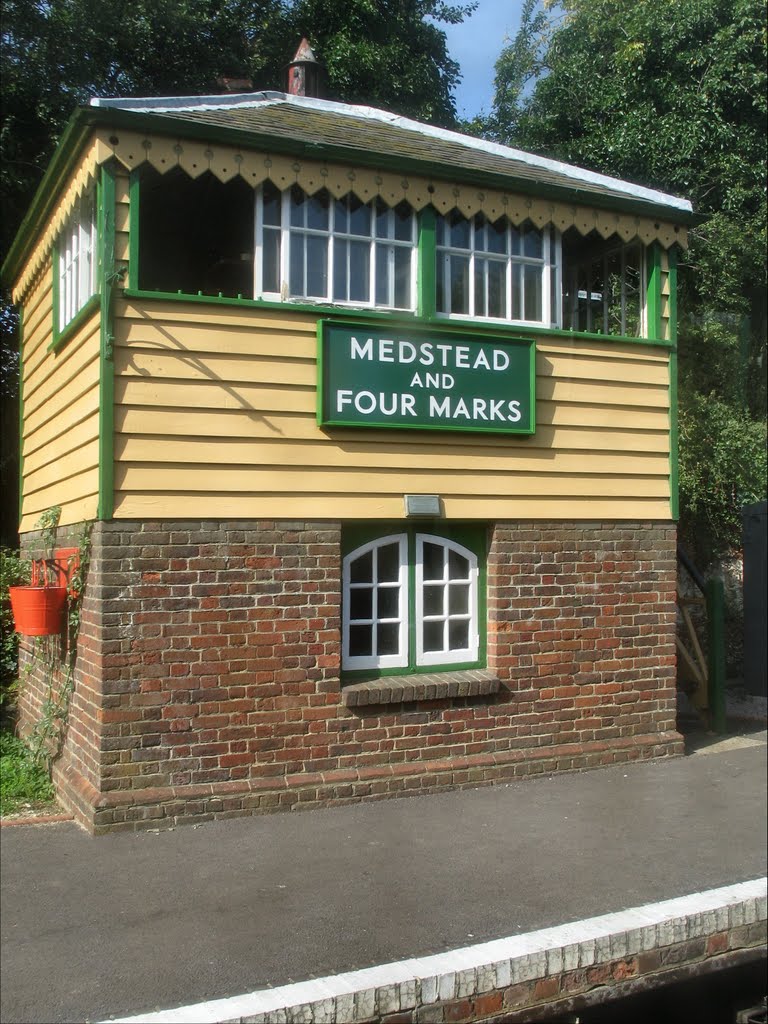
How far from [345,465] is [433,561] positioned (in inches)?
44.0

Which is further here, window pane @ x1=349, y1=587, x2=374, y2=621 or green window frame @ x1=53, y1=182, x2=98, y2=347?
window pane @ x1=349, y1=587, x2=374, y2=621

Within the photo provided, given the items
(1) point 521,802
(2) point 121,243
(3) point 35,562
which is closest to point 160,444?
(2) point 121,243

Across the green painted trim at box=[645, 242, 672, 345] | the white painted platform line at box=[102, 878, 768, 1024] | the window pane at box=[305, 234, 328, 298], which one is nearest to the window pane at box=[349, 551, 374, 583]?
the window pane at box=[305, 234, 328, 298]

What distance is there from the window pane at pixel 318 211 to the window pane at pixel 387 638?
308 centimetres

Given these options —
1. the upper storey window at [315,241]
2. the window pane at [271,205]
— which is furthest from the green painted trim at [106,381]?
the window pane at [271,205]

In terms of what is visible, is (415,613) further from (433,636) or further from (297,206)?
(297,206)

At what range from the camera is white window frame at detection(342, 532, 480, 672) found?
25.7ft

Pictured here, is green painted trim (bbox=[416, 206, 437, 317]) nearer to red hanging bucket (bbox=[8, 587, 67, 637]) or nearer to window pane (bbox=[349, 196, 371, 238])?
window pane (bbox=[349, 196, 371, 238])

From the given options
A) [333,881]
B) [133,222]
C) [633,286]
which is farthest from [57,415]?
[633,286]

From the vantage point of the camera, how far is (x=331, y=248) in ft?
25.7

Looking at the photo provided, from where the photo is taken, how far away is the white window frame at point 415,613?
7.83 m

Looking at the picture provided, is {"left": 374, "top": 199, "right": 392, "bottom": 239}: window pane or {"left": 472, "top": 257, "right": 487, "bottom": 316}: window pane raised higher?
{"left": 374, "top": 199, "right": 392, "bottom": 239}: window pane

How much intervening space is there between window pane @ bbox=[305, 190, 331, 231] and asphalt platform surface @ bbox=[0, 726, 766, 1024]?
170 inches

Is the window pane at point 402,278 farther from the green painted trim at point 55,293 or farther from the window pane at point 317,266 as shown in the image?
the green painted trim at point 55,293
